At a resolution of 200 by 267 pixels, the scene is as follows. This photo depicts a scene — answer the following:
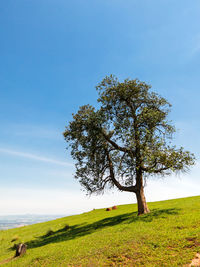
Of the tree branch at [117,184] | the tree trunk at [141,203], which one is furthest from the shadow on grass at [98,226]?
the tree branch at [117,184]

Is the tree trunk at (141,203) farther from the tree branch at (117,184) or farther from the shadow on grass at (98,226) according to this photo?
the shadow on grass at (98,226)

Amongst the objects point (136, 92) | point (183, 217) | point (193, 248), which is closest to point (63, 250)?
point (193, 248)

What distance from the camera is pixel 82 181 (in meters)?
31.3

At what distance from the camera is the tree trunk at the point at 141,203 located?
91.6 ft

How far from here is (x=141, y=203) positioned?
28.2 metres

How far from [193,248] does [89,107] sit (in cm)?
2423

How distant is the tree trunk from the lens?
27.9 metres

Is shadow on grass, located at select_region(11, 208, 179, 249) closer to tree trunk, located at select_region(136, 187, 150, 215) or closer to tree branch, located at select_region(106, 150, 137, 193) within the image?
tree trunk, located at select_region(136, 187, 150, 215)

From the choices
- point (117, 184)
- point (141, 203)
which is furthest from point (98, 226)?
point (141, 203)

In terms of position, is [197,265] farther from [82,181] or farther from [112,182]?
[82,181]

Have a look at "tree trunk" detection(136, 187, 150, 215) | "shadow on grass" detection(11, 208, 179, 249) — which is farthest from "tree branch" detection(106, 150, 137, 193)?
"shadow on grass" detection(11, 208, 179, 249)

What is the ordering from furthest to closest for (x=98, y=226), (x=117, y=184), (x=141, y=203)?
(x=117, y=184) → (x=98, y=226) → (x=141, y=203)

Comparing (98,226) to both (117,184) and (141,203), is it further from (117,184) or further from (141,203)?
(141,203)

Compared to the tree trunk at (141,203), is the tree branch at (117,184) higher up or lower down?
higher up
